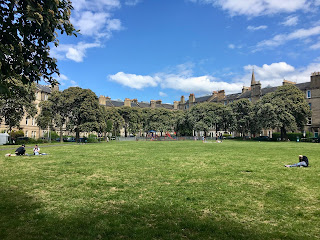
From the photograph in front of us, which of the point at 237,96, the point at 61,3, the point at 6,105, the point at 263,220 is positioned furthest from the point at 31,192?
the point at 237,96

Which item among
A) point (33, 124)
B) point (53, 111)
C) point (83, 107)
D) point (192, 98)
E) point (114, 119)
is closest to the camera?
point (83, 107)

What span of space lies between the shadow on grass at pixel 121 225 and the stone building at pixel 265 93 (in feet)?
274

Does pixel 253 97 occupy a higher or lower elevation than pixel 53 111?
higher

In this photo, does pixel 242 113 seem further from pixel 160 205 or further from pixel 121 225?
pixel 121 225

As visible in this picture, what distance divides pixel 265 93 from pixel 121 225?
99.9 metres

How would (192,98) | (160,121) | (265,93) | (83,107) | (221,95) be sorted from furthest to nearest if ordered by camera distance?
(192,98) → (221,95) → (160,121) → (265,93) → (83,107)

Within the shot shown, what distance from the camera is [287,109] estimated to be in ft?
188

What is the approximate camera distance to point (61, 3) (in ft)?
19.7

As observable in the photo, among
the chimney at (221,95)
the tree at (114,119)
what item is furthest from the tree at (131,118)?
the chimney at (221,95)

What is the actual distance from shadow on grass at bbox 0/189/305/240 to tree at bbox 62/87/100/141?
167 feet

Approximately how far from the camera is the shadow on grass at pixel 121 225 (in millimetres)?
5750

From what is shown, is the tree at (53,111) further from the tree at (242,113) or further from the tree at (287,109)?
the tree at (242,113)

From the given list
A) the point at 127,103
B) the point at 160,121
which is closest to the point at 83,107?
the point at 160,121

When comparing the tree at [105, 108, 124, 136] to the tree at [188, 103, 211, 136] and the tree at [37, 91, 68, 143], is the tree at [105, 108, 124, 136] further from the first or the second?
the tree at [37, 91, 68, 143]
